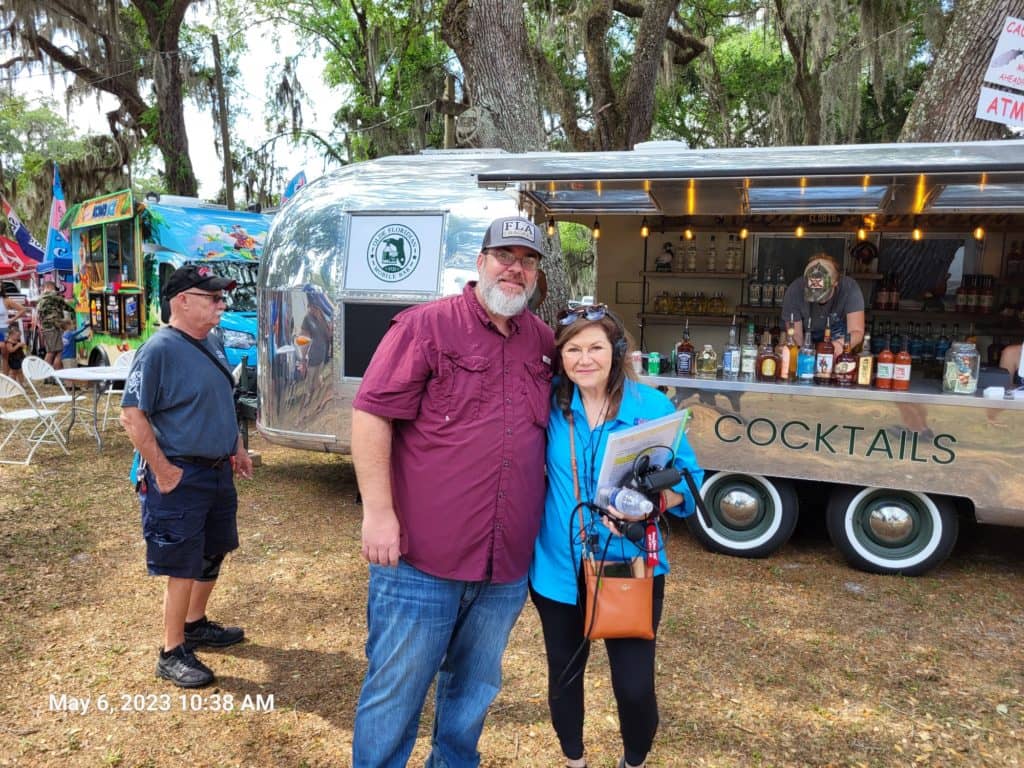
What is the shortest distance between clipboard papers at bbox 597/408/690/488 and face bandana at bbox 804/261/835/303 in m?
3.53

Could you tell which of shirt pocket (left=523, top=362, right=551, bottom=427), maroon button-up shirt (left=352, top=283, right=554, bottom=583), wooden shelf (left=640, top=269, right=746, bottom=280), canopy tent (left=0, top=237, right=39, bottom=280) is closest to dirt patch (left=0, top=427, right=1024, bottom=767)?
maroon button-up shirt (left=352, top=283, right=554, bottom=583)

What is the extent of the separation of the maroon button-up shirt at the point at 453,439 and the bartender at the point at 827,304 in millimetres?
3709

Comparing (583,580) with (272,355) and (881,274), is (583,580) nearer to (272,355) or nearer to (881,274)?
(272,355)

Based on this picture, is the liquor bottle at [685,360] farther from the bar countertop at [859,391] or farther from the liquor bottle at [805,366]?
the liquor bottle at [805,366]

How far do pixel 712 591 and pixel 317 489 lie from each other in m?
3.69

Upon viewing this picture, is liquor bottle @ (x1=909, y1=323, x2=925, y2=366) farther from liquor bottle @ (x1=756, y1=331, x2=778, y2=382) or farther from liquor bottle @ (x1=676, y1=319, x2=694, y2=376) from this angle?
liquor bottle @ (x1=676, y1=319, x2=694, y2=376)

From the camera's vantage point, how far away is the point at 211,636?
3.72 meters

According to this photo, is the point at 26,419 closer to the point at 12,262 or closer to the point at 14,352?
the point at 14,352

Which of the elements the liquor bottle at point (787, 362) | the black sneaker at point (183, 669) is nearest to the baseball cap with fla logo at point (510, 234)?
the black sneaker at point (183, 669)

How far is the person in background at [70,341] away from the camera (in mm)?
12195

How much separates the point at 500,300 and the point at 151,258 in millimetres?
9585

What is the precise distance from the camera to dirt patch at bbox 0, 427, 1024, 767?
9.75 feet

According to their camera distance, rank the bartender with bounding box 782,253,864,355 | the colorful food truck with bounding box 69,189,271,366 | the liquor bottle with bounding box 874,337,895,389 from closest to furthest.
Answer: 1. the liquor bottle with bounding box 874,337,895,389
2. the bartender with bounding box 782,253,864,355
3. the colorful food truck with bounding box 69,189,271,366

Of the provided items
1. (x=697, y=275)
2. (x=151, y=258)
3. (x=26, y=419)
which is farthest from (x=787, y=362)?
(x=151, y=258)
